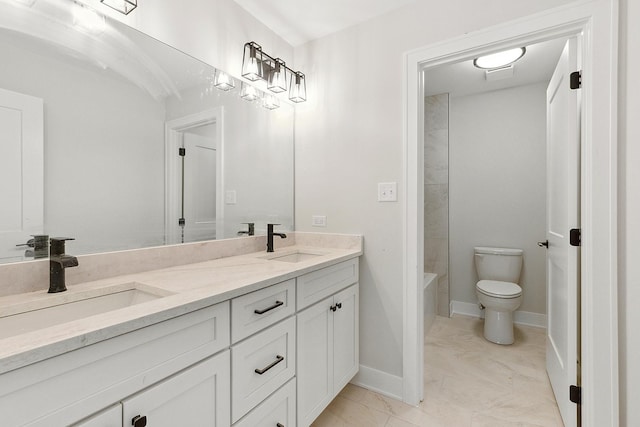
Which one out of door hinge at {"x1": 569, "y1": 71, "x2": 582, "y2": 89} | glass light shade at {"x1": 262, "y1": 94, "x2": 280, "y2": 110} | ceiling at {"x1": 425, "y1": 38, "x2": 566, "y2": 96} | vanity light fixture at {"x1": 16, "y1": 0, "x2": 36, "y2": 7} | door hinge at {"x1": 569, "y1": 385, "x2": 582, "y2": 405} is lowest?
door hinge at {"x1": 569, "y1": 385, "x2": 582, "y2": 405}

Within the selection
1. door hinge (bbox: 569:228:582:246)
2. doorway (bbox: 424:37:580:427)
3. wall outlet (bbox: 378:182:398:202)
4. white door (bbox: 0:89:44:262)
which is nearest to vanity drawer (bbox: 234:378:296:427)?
white door (bbox: 0:89:44:262)

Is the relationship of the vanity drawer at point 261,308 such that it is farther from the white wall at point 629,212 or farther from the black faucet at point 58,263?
the white wall at point 629,212

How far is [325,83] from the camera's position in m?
2.03

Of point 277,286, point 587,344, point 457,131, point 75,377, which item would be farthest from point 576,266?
point 457,131

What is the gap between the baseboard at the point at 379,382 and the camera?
1760mm

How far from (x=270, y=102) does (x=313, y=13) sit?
1.96ft

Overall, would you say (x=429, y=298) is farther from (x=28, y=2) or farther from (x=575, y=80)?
(x=28, y=2)

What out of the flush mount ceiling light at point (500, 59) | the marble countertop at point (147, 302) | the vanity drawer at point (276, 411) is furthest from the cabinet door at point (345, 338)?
the flush mount ceiling light at point (500, 59)

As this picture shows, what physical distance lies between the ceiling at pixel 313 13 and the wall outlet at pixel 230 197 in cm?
112

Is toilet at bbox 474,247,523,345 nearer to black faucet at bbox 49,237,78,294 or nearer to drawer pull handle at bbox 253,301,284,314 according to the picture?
drawer pull handle at bbox 253,301,284,314

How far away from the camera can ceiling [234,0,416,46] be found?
5.73 ft

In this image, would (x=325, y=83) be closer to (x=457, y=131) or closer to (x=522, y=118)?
(x=457, y=131)

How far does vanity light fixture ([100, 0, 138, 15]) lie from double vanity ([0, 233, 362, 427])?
3.29 ft

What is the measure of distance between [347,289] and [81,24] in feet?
5.56
